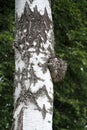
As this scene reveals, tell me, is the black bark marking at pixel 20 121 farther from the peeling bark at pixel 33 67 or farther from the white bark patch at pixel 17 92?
the white bark patch at pixel 17 92

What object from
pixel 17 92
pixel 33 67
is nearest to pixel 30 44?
pixel 33 67

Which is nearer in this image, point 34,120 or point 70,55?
point 34,120

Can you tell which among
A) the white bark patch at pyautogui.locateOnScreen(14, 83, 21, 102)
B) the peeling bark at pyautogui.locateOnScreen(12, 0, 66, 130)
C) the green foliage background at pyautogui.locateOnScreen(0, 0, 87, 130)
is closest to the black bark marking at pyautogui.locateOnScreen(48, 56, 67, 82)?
the peeling bark at pyautogui.locateOnScreen(12, 0, 66, 130)

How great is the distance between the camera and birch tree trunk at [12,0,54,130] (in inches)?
128

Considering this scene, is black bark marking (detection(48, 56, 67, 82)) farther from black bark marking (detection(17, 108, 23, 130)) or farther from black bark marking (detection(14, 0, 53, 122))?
black bark marking (detection(17, 108, 23, 130))

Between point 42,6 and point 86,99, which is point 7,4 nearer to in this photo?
point 86,99

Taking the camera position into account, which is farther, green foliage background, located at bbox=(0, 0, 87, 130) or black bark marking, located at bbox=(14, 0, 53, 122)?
green foliage background, located at bbox=(0, 0, 87, 130)

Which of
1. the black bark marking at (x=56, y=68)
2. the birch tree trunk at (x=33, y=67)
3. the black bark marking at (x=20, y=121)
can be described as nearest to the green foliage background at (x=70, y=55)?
the birch tree trunk at (x=33, y=67)

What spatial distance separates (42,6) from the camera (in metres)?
3.63

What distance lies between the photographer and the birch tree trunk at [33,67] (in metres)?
3.24

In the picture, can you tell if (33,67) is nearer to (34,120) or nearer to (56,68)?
(56,68)

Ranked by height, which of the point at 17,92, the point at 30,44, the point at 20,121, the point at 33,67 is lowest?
the point at 20,121

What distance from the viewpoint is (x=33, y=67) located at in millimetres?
3367

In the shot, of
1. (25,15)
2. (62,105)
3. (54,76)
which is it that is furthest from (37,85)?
(62,105)
